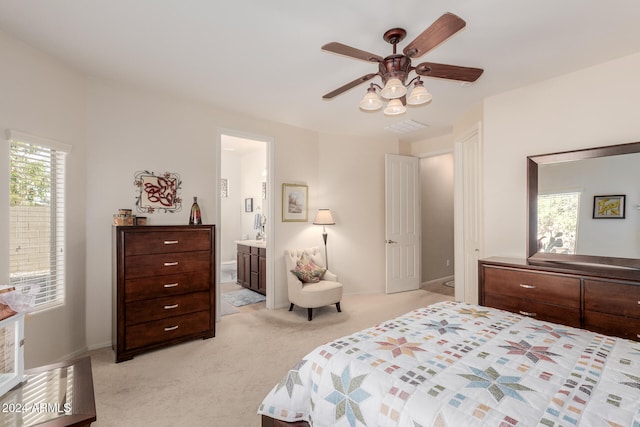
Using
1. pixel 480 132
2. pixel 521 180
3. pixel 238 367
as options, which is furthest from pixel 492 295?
pixel 238 367

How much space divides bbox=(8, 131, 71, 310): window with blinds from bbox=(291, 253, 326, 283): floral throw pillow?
2433 millimetres

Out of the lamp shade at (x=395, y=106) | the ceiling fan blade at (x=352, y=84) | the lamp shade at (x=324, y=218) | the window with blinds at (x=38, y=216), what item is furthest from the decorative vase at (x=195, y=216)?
the lamp shade at (x=395, y=106)

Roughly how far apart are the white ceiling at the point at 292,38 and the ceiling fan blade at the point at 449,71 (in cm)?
36

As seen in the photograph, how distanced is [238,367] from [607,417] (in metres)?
2.43

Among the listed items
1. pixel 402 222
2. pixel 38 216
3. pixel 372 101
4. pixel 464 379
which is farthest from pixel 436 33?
pixel 402 222

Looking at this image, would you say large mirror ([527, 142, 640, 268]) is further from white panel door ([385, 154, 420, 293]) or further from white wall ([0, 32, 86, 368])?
white wall ([0, 32, 86, 368])

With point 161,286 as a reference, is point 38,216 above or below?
above

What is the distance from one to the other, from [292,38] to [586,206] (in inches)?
112

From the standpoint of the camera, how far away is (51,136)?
2605mm

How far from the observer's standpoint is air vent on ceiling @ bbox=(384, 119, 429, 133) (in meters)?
4.35

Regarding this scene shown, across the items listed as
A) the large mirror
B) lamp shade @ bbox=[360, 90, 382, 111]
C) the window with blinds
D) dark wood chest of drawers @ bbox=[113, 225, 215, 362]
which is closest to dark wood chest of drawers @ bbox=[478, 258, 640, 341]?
the large mirror

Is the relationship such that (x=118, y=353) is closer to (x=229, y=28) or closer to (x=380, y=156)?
(x=229, y=28)

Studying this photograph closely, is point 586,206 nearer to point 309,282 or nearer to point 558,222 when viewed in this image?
point 558,222

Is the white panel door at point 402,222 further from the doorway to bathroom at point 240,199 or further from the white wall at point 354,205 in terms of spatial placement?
the doorway to bathroom at point 240,199
